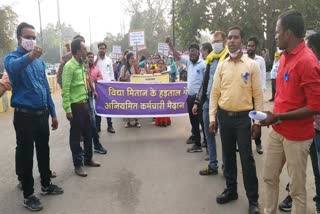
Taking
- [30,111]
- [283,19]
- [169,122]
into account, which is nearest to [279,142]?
[283,19]

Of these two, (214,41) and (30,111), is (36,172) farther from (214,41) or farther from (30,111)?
(214,41)

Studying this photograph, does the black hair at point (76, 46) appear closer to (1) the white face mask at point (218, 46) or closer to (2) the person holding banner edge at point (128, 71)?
(1) the white face mask at point (218, 46)

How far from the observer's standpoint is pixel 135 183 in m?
5.55

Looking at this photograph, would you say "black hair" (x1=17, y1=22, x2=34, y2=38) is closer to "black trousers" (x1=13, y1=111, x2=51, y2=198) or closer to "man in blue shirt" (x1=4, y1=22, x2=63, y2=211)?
"man in blue shirt" (x1=4, y1=22, x2=63, y2=211)

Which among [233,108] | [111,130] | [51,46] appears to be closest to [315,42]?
[233,108]

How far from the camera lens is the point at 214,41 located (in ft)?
17.2

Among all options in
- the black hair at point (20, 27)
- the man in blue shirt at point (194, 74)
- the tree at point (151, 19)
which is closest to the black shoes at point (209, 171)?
the man in blue shirt at point (194, 74)

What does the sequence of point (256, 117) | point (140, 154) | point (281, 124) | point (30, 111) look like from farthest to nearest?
point (140, 154)
point (30, 111)
point (281, 124)
point (256, 117)

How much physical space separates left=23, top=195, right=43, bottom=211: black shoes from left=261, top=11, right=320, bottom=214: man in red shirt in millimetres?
2977

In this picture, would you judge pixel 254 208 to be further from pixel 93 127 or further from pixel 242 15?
pixel 242 15

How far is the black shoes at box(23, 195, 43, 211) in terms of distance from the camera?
4.60 metres

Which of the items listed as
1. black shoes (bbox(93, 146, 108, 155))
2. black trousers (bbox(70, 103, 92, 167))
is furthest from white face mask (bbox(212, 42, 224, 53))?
black shoes (bbox(93, 146, 108, 155))

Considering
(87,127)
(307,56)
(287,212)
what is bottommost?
(287,212)

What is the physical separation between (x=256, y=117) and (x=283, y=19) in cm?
93
